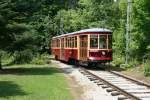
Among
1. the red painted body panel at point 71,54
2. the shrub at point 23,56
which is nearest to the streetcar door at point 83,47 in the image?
the red painted body panel at point 71,54

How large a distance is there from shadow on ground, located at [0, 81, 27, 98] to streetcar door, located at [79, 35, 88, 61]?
12.1 meters

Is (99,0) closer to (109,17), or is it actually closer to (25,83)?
(109,17)

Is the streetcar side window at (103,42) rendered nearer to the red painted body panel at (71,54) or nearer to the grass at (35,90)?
the red painted body panel at (71,54)

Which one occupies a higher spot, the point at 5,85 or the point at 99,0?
the point at 99,0

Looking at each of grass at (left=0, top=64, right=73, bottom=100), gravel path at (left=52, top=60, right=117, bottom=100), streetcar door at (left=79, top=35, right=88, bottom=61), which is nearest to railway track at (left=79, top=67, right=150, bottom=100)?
gravel path at (left=52, top=60, right=117, bottom=100)

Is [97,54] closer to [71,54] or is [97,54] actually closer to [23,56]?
[23,56]

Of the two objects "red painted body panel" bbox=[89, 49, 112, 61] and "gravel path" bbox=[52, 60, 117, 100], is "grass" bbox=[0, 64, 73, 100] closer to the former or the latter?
"gravel path" bbox=[52, 60, 117, 100]

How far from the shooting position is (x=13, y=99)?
16469 millimetres

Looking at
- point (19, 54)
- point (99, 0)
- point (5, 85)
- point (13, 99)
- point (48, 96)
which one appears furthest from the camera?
point (99, 0)

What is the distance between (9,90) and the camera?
19000 mm

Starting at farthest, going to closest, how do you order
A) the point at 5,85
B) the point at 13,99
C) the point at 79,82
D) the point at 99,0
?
1. the point at 99,0
2. the point at 79,82
3. the point at 5,85
4. the point at 13,99

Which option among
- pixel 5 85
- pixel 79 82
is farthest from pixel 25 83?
pixel 79 82

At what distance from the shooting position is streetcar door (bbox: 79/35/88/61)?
3359 centimetres

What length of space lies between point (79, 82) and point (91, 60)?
892cm
